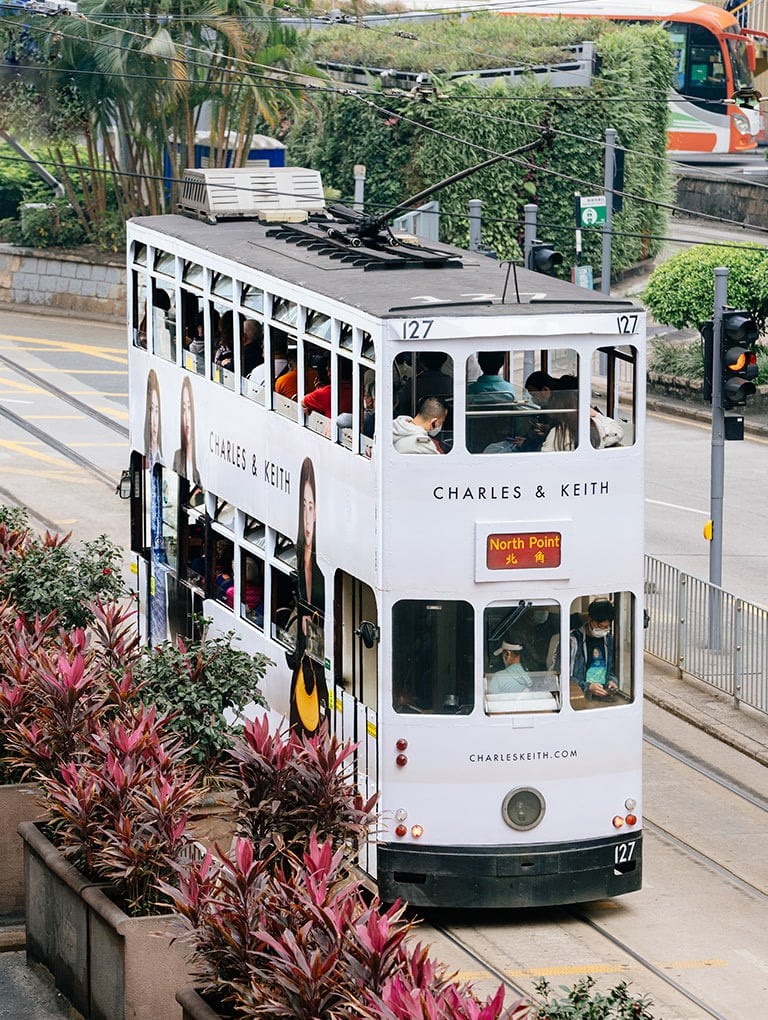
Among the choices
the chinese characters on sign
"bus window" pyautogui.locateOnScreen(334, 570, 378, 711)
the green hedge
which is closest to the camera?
the chinese characters on sign

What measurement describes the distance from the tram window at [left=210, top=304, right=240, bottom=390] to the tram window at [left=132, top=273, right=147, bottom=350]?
2.20 meters

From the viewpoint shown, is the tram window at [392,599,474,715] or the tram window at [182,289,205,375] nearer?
the tram window at [392,599,474,715]

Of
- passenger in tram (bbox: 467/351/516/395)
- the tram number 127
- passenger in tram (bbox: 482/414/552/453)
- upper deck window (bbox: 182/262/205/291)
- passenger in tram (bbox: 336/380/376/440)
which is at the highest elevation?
upper deck window (bbox: 182/262/205/291)

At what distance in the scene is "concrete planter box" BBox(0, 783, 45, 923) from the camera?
13.1m

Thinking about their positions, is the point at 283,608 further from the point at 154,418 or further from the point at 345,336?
the point at 154,418

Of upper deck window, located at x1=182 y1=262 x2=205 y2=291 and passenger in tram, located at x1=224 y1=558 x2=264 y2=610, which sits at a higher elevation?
upper deck window, located at x1=182 y1=262 x2=205 y2=291

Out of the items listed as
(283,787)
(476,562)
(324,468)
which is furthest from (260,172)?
(283,787)

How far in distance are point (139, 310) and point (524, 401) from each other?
632 centimetres

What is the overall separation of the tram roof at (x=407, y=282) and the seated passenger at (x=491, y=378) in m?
0.31

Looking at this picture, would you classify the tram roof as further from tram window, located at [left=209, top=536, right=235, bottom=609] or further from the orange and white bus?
the orange and white bus

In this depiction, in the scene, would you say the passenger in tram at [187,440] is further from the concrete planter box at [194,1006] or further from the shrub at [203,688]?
the concrete planter box at [194,1006]

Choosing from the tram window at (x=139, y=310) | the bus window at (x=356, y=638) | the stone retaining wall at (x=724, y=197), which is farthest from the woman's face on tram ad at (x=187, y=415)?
the stone retaining wall at (x=724, y=197)

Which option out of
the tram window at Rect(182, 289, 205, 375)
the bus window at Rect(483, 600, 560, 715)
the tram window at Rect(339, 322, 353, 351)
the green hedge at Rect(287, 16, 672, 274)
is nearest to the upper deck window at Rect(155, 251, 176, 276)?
the tram window at Rect(182, 289, 205, 375)

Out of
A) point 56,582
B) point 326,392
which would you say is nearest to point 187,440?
point 56,582
